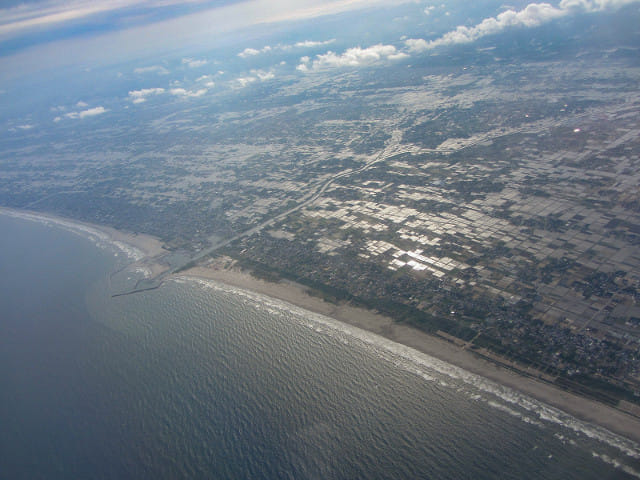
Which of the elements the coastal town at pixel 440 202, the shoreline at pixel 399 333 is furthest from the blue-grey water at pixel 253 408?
the coastal town at pixel 440 202

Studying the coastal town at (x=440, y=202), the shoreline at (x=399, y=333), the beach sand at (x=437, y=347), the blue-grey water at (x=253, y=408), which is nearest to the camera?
the blue-grey water at (x=253, y=408)

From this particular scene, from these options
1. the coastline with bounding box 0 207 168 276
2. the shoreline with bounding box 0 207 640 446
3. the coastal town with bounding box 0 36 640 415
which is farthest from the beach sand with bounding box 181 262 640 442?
the coastline with bounding box 0 207 168 276

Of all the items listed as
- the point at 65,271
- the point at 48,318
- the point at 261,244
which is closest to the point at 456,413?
the point at 261,244

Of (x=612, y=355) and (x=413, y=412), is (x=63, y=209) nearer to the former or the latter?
(x=413, y=412)

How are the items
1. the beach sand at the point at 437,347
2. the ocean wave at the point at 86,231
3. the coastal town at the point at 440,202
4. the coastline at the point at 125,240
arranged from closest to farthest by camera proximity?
the beach sand at the point at 437,347
the coastal town at the point at 440,202
the coastline at the point at 125,240
the ocean wave at the point at 86,231

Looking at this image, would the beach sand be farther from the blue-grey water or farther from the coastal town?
the coastal town

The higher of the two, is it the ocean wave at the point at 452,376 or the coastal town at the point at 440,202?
the coastal town at the point at 440,202

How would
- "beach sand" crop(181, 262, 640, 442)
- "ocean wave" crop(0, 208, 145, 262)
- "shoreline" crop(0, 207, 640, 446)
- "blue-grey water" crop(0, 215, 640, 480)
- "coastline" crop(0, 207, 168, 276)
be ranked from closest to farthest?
"blue-grey water" crop(0, 215, 640, 480) < "beach sand" crop(181, 262, 640, 442) < "shoreline" crop(0, 207, 640, 446) < "coastline" crop(0, 207, 168, 276) < "ocean wave" crop(0, 208, 145, 262)

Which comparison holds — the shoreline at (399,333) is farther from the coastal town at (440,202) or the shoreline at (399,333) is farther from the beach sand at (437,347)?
the coastal town at (440,202)

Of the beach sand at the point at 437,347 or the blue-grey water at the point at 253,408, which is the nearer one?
the blue-grey water at the point at 253,408

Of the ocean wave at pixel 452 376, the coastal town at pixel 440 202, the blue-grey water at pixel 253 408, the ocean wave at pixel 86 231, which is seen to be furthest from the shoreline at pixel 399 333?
the coastal town at pixel 440 202

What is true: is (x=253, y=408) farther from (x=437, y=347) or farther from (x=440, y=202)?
(x=440, y=202)
